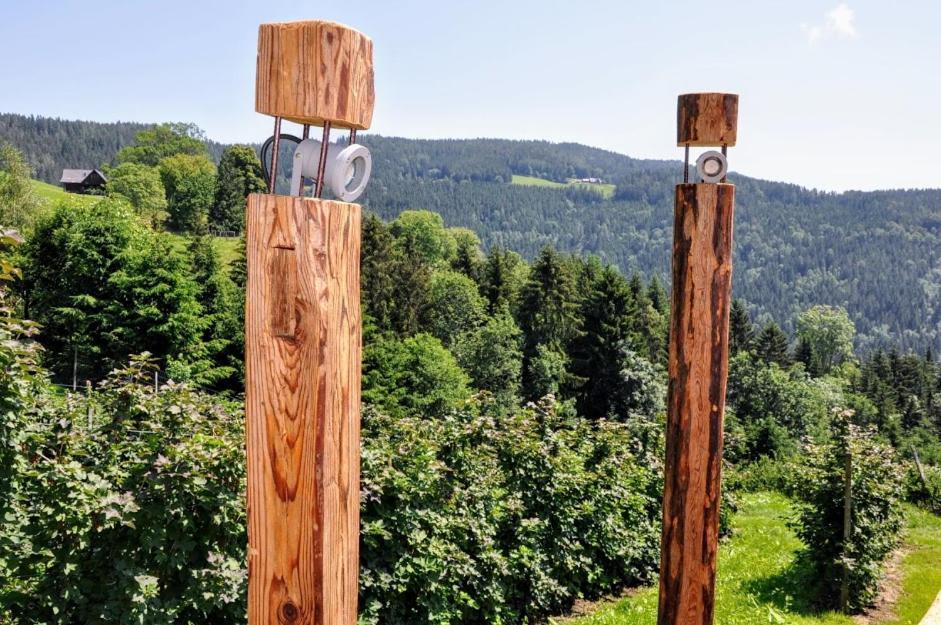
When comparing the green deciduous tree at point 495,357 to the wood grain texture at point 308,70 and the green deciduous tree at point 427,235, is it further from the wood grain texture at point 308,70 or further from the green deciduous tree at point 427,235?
the wood grain texture at point 308,70

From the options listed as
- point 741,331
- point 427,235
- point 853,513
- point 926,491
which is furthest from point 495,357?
point 853,513

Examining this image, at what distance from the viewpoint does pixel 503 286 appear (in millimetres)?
48188

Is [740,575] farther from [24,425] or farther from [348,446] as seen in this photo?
[348,446]

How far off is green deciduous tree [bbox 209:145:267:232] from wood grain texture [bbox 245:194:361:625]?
64.5 metres

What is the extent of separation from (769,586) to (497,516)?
3.73 m

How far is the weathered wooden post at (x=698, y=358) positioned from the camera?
327cm

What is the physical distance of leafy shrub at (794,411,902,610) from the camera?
8.24 m

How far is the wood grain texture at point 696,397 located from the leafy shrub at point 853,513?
5.72 meters

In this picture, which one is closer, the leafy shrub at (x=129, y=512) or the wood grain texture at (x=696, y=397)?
the wood grain texture at (x=696, y=397)

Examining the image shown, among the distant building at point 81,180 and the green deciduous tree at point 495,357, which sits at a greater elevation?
the distant building at point 81,180

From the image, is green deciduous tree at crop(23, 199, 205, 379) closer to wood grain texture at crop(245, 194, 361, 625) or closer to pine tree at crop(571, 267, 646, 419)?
pine tree at crop(571, 267, 646, 419)

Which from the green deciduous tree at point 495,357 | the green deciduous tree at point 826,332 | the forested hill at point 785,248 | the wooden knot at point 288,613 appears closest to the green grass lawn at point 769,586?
the wooden knot at point 288,613

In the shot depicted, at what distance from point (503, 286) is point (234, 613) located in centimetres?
4385

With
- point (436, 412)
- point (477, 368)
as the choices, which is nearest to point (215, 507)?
point (436, 412)
